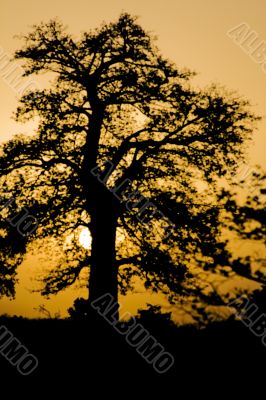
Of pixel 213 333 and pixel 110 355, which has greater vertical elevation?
pixel 213 333

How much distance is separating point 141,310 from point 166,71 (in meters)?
10.1

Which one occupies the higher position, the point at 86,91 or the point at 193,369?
the point at 86,91

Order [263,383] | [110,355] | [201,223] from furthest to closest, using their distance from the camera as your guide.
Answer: [201,223], [110,355], [263,383]

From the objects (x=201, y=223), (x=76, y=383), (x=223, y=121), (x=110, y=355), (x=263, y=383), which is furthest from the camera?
(x=223, y=121)

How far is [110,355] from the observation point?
14.7 metres

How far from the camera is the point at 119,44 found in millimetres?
21672

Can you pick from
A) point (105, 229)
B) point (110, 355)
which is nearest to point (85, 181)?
point (105, 229)

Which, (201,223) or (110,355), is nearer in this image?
(110,355)

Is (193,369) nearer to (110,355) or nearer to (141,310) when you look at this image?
(110,355)

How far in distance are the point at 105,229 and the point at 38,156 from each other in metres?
4.16

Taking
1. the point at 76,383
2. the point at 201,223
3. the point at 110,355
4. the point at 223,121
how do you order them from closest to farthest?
the point at 76,383 → the point at 110,355 → the point at 201,223 → the point at 223,121

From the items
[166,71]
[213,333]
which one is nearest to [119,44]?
[166,71]

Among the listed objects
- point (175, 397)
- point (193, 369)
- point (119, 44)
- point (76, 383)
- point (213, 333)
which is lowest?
point (76, 383)

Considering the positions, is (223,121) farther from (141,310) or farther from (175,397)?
(175,397)
